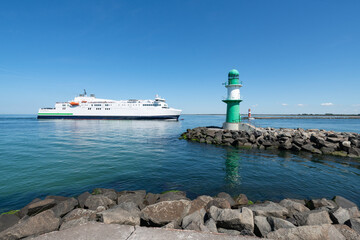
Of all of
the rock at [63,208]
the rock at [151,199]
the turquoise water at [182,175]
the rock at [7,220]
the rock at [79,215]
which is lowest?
the turquoise water at [182,175]

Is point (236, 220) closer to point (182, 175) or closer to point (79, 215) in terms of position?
point (79, 215)

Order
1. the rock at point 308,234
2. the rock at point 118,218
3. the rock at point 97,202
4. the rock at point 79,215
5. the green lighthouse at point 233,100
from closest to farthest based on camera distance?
the rock at point 308,234, the rock at point 118,218, the rock at point 79,215, the rock at point 97,202, the green lighthouse at point 233,100

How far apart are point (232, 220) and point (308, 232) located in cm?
130

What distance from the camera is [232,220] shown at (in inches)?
135

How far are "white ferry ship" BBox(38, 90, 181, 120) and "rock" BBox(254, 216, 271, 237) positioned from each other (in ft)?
184

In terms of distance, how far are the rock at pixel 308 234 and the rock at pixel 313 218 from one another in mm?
739

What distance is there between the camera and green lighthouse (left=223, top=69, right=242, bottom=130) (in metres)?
19.2

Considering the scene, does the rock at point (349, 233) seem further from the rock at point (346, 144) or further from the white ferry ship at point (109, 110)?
the white ferry ship at point (109, 110)

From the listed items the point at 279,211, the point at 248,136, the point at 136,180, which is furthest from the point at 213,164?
the point at 248,136

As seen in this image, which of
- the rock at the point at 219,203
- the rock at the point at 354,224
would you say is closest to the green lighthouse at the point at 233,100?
the rock at the point at 219,203

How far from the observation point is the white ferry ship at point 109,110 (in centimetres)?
5894

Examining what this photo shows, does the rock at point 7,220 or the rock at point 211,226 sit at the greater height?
the rock at point 211,226

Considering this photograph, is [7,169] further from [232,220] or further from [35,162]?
[232,220]

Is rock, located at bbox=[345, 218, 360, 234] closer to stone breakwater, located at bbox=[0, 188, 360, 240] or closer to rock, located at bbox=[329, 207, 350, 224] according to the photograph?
stone breakwater, located at bbox=[0, 188, 360, 240]
